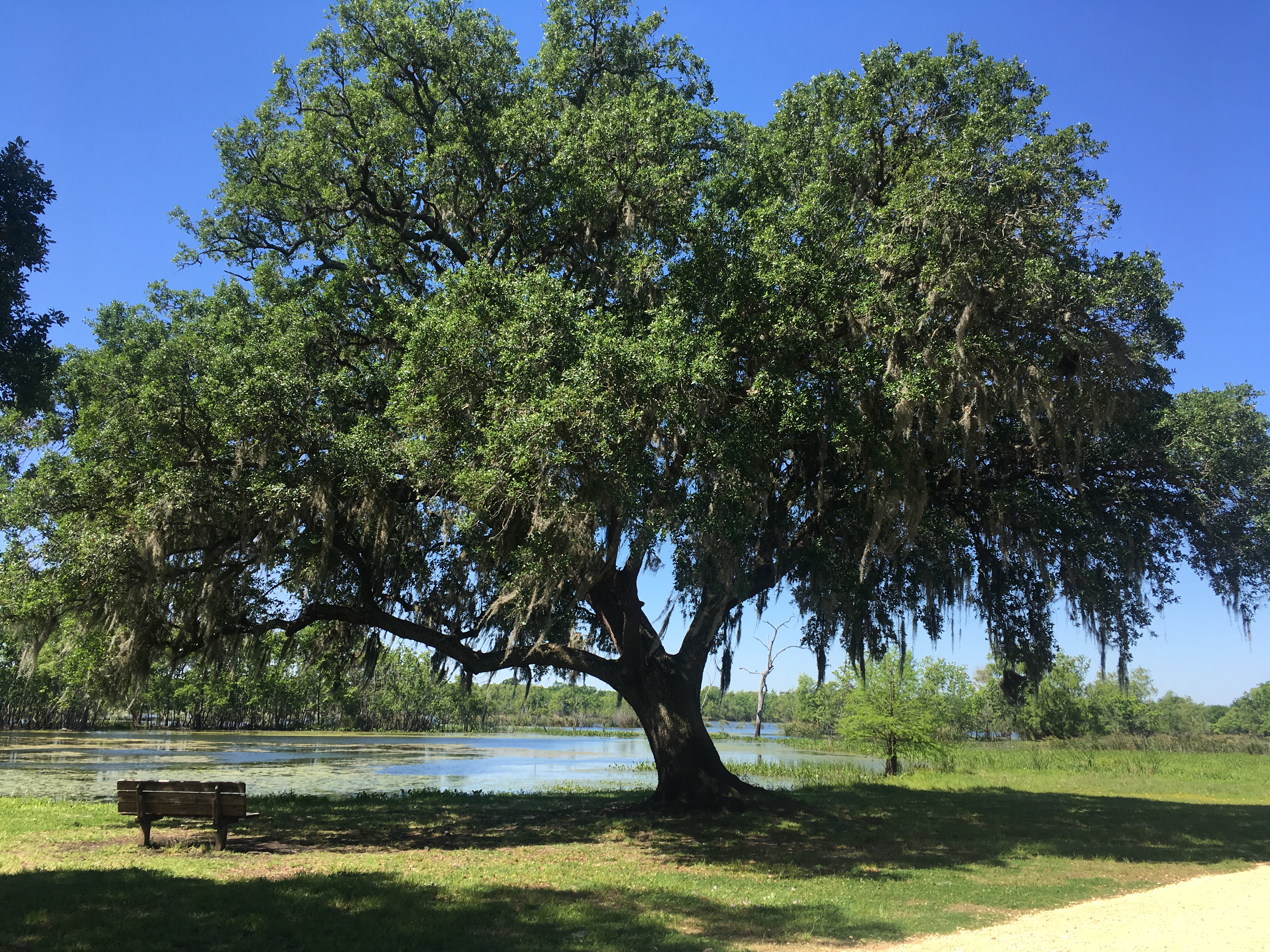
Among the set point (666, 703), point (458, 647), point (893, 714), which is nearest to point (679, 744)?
point (666, 703)

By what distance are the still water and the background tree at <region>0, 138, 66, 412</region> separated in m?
11.5

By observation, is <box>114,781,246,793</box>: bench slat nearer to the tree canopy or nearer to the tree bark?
the tree canopy

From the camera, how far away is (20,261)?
7773mm

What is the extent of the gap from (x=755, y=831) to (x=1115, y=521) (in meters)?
8.99

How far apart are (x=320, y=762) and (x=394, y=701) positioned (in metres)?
45.1

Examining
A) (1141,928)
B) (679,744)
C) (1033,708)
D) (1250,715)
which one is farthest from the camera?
(1250,715)

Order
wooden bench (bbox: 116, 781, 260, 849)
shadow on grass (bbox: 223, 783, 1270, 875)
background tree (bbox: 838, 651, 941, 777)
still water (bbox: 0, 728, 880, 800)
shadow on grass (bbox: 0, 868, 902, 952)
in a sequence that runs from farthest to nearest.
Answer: background tree (bbox: 838, 651, 941, 777) < still water (bbox: 0, 728, 880, 800) < shadow on grass (bbox: 223, 783, 1270, 875) < wooden bench (bbox: 116, 781, 260, 849) < shadow on grass (bbox: 0, 868, 902, 952)

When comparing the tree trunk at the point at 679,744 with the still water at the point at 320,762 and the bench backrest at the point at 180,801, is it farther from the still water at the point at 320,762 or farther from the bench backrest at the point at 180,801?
the still water at the point at 320,762

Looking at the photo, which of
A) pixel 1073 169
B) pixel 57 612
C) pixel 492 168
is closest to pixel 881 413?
pixel 1073 169

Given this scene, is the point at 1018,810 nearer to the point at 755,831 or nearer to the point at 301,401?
the point at 755,831

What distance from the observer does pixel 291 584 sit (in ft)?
46.1

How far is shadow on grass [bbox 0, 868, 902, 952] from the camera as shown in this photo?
5.53 meters

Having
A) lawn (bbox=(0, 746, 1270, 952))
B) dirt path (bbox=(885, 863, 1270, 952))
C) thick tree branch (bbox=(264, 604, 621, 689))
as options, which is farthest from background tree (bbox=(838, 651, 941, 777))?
dirt path (bbox=(885, 863, 1270, 952))

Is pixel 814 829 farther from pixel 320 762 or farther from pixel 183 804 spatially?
pixel 320 762
